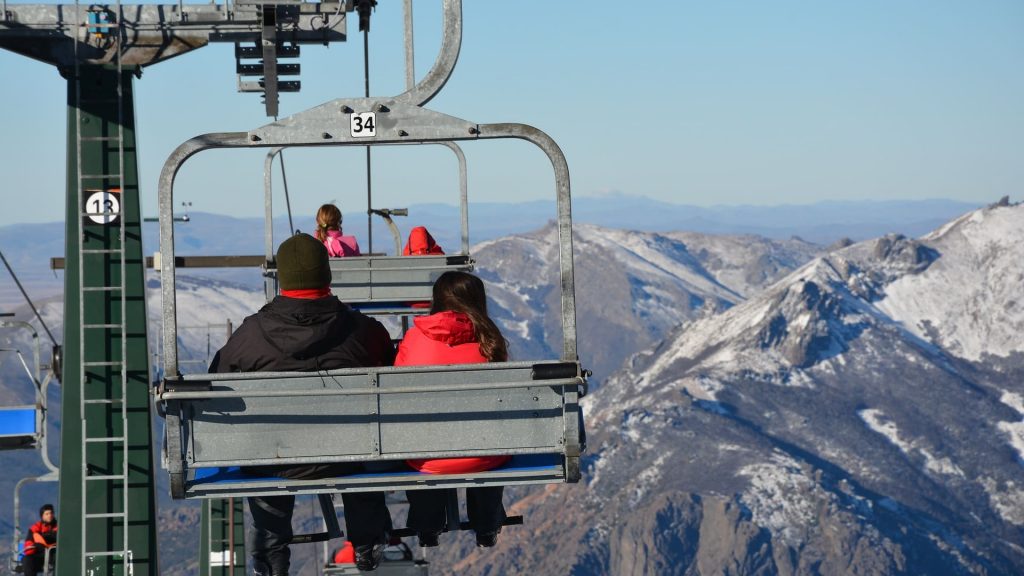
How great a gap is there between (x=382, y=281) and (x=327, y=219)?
58.4 inches

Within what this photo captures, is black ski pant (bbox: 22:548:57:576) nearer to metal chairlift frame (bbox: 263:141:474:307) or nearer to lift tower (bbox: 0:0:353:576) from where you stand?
lift tower (bbox: 0:0:353:576)

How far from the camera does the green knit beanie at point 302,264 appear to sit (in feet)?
23.5

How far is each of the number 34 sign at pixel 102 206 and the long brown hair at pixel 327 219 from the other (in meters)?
3.31

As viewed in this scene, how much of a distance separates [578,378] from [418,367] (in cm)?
76

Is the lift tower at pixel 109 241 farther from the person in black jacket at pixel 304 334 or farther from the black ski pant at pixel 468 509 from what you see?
the person in black jacket at pixel 304 334

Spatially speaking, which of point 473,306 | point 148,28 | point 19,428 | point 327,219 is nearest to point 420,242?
point 327,219

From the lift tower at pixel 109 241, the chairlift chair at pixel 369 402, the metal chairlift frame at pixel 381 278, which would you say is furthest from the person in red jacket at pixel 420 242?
A: the chairlift chair at pixel 369 402

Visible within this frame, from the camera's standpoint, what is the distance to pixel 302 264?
720cm

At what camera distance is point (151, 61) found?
16.8 meters

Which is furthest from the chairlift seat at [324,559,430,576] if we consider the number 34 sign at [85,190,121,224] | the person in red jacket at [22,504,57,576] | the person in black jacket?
the person in red jacket at [22,504,57,576]

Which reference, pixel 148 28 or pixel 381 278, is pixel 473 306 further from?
pixel 148 28

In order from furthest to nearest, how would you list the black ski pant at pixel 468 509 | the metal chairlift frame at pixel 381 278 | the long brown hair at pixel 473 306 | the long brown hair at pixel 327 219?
the metal chairlift frame at pixel 381 278
the long brown hair at pixel 327 219
the black ski pant at pixel 468 509
the long brown hair at pixel 473 306

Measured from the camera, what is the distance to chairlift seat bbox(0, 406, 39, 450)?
77.7ft

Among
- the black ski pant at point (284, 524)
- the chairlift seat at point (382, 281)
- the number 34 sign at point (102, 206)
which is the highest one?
the number 34 sign at point (102, 206)
